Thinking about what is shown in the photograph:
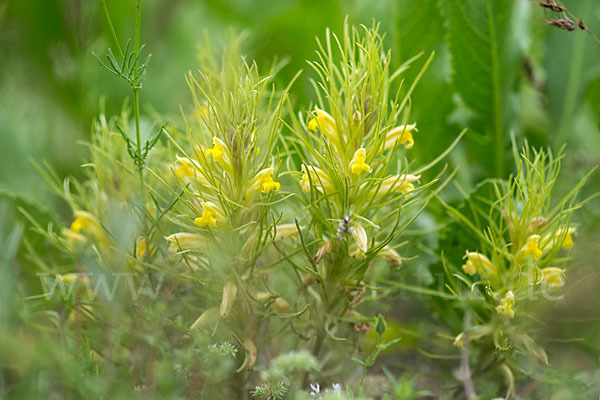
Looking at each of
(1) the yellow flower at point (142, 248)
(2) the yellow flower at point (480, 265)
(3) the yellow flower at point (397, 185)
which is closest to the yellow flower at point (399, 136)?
(3) the yellow flower at point (397, 185)

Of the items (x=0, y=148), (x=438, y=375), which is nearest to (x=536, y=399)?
(x=438, y=375)

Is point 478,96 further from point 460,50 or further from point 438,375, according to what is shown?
point 438,375

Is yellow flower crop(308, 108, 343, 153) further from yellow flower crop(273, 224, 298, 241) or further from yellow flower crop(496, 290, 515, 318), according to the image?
yellow flower crop(496, 290, 515, 318)

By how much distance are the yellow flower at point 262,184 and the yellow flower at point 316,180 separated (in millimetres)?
27

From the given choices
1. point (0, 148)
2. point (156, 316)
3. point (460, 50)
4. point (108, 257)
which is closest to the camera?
point (156, 316)

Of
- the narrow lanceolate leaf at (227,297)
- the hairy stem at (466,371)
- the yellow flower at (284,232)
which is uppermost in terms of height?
the yellow flower at (284,232)

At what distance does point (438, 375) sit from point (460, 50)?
0.43m

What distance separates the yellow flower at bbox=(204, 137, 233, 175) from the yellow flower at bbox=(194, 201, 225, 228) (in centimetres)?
4

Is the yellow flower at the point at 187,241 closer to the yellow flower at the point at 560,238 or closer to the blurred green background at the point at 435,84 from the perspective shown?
the blurred green background at the point at 435,84

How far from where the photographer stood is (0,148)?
933mm

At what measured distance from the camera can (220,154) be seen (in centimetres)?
52

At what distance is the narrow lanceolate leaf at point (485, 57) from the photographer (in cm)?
82

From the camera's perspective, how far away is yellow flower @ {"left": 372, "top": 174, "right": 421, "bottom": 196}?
0.56 m

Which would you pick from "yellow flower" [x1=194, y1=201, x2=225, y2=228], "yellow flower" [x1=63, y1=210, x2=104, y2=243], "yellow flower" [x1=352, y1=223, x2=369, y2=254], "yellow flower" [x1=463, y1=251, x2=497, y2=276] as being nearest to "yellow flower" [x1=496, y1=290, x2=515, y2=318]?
"yellow flower" [x1=463, y1=251, x2=497, y2=276]
